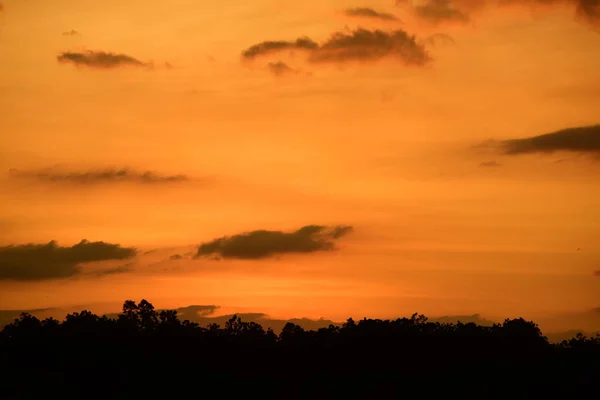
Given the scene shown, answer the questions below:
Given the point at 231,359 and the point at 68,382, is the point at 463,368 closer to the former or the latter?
the point at 231,359

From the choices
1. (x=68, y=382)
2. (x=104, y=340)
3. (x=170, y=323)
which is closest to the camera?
(x=68, y=382)

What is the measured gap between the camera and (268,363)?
13288 centimetres

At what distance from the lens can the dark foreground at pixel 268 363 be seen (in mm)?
121812

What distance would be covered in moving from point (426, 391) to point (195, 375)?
30.0 metres

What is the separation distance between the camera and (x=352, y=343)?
140m

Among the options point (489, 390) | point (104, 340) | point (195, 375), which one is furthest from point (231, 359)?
point (489, 390)

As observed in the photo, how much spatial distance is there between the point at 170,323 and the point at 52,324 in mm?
17152

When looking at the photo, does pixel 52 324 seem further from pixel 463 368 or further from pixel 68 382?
pixel 463 368

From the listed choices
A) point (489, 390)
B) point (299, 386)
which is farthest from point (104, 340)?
point (489, 390)

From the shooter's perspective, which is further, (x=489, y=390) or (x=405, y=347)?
(x=405, y=347)

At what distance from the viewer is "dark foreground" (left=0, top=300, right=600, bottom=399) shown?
12181 cm

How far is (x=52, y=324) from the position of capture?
139m

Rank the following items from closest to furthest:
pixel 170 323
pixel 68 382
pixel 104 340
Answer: pixel 68 382 < pixel 104 340 < pixel 170 323

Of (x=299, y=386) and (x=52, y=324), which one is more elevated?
(x=52, y=324)
